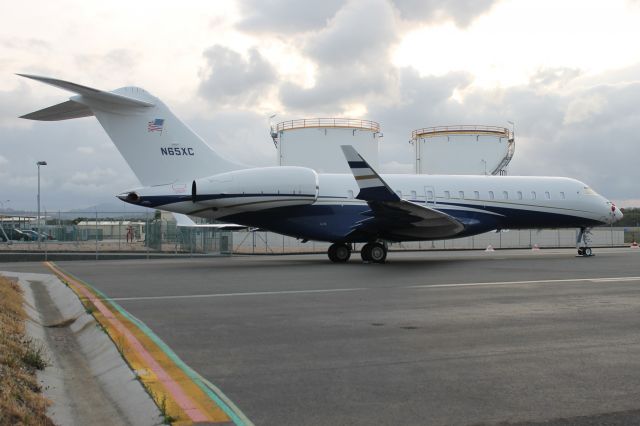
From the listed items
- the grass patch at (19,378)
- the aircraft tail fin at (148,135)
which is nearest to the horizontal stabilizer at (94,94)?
the aircraft tail fin at (148,135)

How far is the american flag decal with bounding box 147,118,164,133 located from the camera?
19.4m

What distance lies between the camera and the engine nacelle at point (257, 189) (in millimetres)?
19359

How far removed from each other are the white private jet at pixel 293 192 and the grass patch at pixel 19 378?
11.2 meters

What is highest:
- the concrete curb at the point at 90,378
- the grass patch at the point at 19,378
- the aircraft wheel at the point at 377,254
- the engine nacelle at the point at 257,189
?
the engine nacelle at the point at 257,189

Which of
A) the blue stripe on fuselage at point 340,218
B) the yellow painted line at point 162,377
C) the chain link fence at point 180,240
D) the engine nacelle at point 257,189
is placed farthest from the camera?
the chain link fence at point 180,240

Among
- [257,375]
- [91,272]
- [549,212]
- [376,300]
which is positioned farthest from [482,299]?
[549,212]

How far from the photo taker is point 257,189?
779 inches

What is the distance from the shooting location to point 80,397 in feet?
16.8

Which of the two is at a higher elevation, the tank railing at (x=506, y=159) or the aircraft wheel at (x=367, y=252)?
the tank railing at (x=506, y=159)

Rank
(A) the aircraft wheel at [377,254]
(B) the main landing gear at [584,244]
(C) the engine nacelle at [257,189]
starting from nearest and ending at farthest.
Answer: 1. (C) the engine nacelle at [257,189]
2. (A) the aircraft wheel at [377,254]
3. (B) the main landing gear at [584,244]

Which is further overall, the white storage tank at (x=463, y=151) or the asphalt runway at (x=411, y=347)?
the white storage tank at (x=463, y=151)

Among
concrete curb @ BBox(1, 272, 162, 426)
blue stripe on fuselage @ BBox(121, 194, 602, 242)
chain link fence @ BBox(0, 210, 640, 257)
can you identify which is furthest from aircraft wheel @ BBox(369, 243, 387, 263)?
concrete curb @ BBox(1, 272, 162, 426)

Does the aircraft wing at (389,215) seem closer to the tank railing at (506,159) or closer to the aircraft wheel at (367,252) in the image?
the aircraft wheel at (367,252)

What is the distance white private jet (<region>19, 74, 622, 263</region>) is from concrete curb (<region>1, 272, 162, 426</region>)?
31.8 ft
